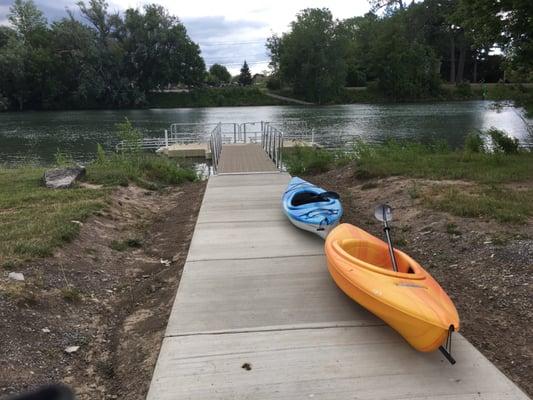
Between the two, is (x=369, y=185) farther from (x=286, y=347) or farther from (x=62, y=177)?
(x=286, y=347)

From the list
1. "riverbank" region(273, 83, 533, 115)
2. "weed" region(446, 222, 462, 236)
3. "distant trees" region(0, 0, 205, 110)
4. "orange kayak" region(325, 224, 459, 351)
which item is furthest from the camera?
"riverbank" region(273, 83, 533, 115)

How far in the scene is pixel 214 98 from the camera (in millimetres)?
73062

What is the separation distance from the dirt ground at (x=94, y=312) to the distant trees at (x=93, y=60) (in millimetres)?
64395

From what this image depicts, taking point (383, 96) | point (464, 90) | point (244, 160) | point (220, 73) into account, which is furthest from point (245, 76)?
point (244, 160)

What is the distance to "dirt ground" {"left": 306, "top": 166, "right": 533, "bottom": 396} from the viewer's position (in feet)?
13.0

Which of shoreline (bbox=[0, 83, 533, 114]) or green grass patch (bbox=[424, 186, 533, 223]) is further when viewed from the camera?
shoreline (bbox=[0, 83, 533, 114])

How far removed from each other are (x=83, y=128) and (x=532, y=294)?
3963cm

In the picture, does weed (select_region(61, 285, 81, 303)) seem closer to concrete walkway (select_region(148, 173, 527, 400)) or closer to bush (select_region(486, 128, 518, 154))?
concrete walkway (select_region(148, 173, 527, 400))

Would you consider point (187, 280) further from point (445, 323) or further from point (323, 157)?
point (323, 157)

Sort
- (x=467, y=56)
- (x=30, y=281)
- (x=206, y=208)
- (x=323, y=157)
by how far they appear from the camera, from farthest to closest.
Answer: (x=467, y=56) < (x=323, y=157) < (x=206, y=208) < (x=30, y=281)

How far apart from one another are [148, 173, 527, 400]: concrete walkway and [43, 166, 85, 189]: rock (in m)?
4.81

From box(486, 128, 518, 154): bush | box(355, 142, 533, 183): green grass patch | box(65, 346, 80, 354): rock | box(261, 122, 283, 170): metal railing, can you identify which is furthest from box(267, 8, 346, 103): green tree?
box(65, 346, 80, 354): rock

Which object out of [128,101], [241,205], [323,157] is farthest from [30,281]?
[128,101]

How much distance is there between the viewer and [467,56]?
271ft
